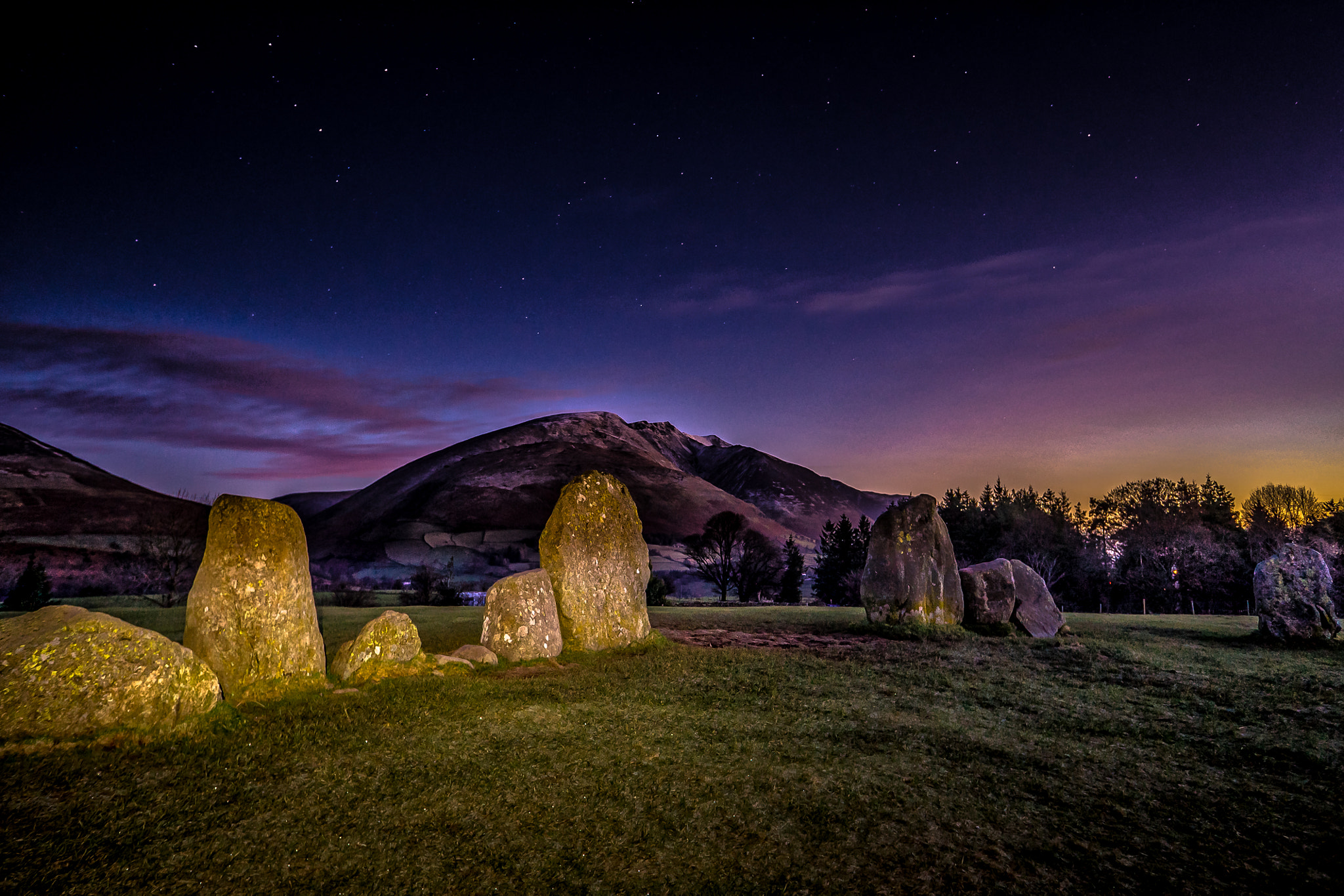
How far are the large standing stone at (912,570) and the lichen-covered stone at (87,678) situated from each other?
15.9m

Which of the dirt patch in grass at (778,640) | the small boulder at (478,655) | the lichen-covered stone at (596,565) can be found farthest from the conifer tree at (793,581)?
the small boulder at (478,655)

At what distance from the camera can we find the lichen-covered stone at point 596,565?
1309 cm

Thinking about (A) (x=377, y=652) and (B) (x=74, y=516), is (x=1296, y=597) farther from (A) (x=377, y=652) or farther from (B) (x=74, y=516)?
(B) (x=74, y=516)

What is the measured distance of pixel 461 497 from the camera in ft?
418

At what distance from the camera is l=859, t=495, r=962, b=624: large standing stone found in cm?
1720

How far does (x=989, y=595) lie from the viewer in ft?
57.0

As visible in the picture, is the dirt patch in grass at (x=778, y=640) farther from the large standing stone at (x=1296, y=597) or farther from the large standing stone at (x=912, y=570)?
the large standing stone at (x=1296, y=597)

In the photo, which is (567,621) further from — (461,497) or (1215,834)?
(461,497)

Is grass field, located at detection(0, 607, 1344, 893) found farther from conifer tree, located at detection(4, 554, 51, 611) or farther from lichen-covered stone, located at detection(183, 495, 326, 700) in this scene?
conifer tree, located at detection(4, 554, 51, 611)

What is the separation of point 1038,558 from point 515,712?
155 feet

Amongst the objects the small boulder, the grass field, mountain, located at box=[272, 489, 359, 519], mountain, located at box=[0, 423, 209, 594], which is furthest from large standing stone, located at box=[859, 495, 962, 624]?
mountain, located at box=[272, 489, 359, 519]

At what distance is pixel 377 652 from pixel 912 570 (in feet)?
47.7

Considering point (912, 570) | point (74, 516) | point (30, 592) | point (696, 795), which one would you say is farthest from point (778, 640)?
point (74, 516)

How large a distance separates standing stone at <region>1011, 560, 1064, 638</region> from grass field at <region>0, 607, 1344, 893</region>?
7.14 meters
